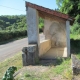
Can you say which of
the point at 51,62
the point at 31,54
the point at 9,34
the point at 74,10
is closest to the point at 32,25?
the point at 31,54

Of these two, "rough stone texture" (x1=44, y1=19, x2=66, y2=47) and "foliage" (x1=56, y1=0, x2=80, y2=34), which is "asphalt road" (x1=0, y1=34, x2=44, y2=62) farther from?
"foliage" (x1=56, y1=0, x2=80, y2=34)

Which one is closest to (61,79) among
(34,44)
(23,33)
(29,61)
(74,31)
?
(29,61)

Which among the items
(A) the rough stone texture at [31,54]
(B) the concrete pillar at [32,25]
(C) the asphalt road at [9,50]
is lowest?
(C) the asphalt road at [9,50]

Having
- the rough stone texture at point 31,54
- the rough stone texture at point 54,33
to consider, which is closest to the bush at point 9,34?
the rough stone texture at point 54,33

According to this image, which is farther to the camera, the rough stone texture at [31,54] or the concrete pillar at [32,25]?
the concrete pillar at [32,25]

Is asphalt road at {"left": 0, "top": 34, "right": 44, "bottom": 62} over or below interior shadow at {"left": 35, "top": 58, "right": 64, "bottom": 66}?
below

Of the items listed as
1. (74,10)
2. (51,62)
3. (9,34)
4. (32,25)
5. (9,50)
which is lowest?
(9,50)

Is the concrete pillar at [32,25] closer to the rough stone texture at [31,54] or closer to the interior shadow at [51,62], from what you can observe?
the rough stone texture at [31,54]

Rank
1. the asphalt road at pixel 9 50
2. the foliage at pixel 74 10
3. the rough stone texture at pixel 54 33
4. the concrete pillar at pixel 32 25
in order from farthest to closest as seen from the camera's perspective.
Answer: the foliage at pixel 74 10 < the rough stone texture at pixel 54 33 < the asphalt road at pixel 9 50 < the concrete pillar at pixel 32 25

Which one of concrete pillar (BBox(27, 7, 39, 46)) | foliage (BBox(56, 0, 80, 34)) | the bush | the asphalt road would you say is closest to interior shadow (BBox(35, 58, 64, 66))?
concrete pillar (BBox(27, 7, 39, 46))

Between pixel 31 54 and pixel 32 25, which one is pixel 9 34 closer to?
pixel 32 25

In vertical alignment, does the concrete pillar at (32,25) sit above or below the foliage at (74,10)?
below

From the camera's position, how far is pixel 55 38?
59.5 feet

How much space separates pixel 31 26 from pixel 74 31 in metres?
20.4
